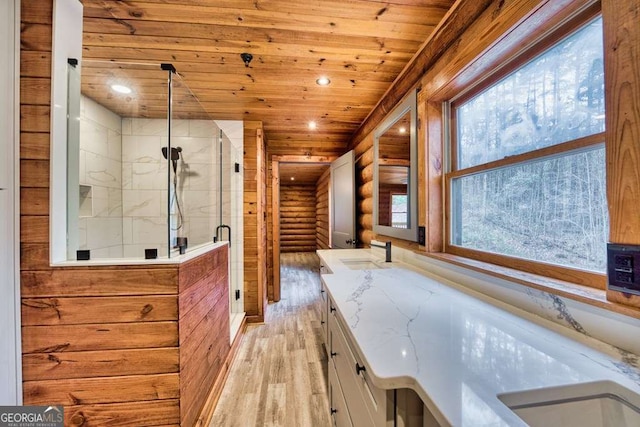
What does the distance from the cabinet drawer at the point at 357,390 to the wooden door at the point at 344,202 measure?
76.0 inches

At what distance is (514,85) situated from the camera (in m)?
1.24

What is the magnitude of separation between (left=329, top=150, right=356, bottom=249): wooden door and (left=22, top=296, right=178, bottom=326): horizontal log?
2.21 metres

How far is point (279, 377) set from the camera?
2.03 metres

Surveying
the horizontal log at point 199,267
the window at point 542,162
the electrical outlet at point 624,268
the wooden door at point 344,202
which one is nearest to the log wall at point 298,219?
the wooden door at point 344,202

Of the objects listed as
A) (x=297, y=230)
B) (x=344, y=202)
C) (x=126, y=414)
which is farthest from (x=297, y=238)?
(x=126, y=414)

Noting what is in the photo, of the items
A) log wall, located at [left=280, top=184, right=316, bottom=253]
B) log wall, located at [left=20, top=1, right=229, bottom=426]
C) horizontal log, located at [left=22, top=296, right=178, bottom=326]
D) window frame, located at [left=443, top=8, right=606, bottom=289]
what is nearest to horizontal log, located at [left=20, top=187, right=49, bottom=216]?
log wall, located at [left=20, top=1, right=229, bottom=426]

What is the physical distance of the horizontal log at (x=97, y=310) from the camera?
3.97ft

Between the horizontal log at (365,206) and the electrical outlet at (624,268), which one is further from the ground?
the horizontal log at (365,206)

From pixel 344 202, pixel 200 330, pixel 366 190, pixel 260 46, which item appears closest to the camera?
pixel 200 330

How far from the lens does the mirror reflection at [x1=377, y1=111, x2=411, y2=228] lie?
2031 mm

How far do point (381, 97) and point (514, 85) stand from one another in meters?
1.36

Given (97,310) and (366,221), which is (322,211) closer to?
(366,221)

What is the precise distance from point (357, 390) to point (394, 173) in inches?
68.5

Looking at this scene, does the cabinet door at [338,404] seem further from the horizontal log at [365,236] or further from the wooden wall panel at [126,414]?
the horizontal log at [365,236]
